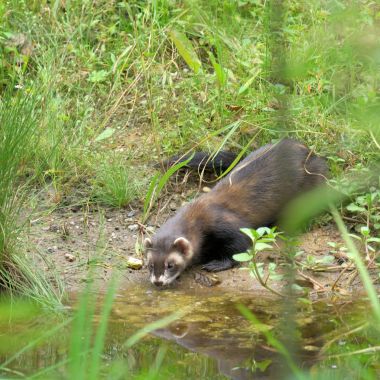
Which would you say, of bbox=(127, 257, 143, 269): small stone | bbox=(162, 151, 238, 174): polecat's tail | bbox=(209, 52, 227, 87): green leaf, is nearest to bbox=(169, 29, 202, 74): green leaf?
bbox=(209, 52, 227, 87): green leaf

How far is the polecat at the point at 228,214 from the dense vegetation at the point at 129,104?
228 millimetres

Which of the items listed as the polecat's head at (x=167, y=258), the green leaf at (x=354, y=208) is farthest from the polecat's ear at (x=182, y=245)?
the green leaf at (x=354, y=208)

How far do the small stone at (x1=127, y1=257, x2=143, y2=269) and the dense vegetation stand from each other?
1.75 feet

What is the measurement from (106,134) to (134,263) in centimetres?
134

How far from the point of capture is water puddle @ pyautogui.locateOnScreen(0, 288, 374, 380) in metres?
3.96

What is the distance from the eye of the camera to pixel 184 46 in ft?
22.9

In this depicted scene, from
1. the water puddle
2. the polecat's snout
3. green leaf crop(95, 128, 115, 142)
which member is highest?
green leaf crop(95, 128, 115, 142)

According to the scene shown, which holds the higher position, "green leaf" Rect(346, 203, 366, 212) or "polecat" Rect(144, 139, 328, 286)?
"green leaf" Rect(346, 203, 366, 212)

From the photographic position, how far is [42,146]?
620cm

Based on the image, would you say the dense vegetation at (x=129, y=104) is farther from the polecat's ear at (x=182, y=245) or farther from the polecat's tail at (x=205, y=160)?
the polecat's ear at (x=182, y=245)

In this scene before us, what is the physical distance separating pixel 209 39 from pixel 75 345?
549cm

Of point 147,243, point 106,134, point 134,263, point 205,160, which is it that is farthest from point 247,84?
point 134,263

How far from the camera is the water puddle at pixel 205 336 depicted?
13.0 ft

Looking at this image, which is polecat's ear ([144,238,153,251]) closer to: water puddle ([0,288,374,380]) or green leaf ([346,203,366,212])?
water puddle ([0,288,374,380])
